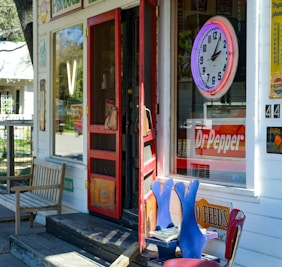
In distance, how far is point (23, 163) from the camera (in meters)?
10.3

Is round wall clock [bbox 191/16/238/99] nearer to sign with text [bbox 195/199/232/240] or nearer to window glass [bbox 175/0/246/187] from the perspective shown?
window glass [bbox 175/0/246/187]

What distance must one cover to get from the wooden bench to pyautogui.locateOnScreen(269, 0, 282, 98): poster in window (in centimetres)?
341

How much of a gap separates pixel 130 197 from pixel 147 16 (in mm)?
2018

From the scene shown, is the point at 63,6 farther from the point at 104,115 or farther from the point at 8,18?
the point at 8,18

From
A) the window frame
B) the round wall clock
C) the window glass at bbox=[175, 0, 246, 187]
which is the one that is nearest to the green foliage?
the window frame

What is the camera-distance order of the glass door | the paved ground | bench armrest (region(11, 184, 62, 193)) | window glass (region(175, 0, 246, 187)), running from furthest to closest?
bench armrest (region(11, 184, 62, 193)) → the paved ground → the glass door → window glass (region(175, 0, 246, 187))

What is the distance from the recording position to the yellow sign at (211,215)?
13.4 feet

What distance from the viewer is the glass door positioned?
5.58m

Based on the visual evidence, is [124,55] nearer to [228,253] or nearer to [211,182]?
[211,182]

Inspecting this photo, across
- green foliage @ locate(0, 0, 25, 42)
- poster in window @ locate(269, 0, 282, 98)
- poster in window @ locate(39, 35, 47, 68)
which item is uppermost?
green foliage @ locate(0, 0, 25, 42)

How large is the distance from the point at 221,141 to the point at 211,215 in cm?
62

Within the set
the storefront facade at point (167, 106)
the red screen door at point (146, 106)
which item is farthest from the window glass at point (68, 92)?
the red screen door at point (146, 106)

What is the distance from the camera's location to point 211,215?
4.21m

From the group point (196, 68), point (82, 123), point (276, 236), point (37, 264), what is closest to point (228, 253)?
point (276, 236)
